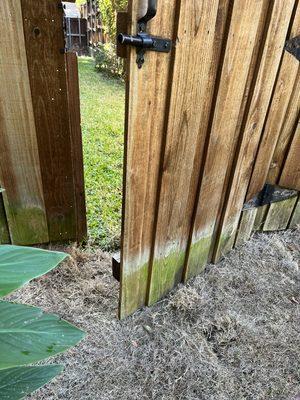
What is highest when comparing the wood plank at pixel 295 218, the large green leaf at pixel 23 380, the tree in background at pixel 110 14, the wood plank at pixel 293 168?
the tree in background at pixel 110 14

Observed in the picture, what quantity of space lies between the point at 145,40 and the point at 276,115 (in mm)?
1203

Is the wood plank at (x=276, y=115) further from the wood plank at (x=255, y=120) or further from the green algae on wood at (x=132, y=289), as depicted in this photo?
the green algae on wood at (x=132, y=289)

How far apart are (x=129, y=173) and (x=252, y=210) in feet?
4.41

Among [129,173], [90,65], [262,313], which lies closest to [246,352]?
[262,313]

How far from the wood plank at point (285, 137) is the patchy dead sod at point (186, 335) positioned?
662 millimetres

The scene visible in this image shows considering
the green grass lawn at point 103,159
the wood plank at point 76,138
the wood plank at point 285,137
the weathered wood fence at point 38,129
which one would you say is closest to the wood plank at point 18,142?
the weathered wood fence at point 38,129

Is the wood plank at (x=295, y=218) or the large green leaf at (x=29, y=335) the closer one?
the large green leaf at (x=29, y=335)

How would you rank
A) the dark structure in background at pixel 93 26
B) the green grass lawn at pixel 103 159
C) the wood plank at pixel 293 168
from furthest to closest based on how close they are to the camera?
the dark structure in background at pixel 93 26
the green grass lawn at pixel 103 159
the wood plank at pixel 293 168

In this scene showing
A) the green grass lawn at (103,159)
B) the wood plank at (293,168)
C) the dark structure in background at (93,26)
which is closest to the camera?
the wood plank at (293,168)

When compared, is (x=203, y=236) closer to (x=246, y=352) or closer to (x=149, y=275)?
(x=149, y=275)

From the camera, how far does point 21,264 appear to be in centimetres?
66

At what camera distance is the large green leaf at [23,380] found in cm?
68

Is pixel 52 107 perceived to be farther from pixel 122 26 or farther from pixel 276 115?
pixel 276 115

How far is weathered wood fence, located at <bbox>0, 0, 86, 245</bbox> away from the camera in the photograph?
1621 mm
